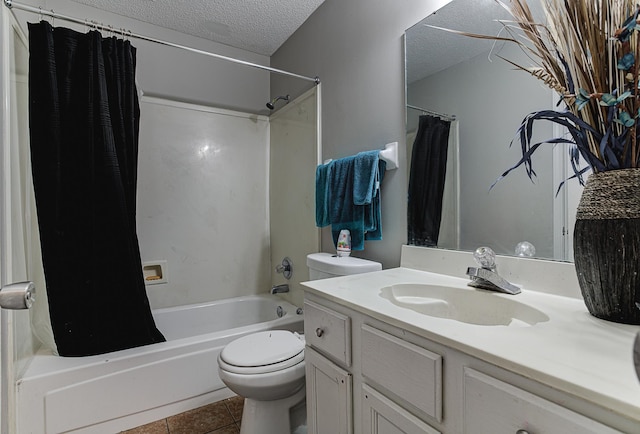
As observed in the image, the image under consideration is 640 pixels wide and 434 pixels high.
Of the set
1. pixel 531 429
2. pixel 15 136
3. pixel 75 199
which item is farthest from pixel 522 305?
pixel 15 136

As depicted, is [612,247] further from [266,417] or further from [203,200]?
[203,200]

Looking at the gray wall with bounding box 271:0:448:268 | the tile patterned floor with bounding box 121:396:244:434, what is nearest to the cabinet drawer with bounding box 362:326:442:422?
the gray wall with bounding box 271:0:448:268

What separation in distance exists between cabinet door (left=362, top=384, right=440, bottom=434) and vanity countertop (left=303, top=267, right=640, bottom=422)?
202 mm

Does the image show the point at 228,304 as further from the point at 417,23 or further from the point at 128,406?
the point at 417,23

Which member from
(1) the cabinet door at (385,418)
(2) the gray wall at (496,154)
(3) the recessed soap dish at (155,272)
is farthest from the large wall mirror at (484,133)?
(3) the recessed soap dish at (155,272)

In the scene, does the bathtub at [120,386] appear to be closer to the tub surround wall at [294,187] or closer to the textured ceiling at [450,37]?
the tub surround wall at [294,187]

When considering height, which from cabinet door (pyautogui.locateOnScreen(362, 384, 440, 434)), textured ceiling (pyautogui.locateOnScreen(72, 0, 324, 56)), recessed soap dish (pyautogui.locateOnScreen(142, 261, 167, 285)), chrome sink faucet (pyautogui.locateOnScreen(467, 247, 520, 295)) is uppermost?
textured ceiling (pyautogui.locateOnScreen(72, 0, 324, 56))

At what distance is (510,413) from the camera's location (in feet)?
1.73

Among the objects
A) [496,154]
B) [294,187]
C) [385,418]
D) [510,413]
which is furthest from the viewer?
[294,187]

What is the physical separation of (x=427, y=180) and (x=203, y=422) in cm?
163

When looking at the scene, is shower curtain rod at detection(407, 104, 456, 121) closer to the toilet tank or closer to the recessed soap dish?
the toilet tank

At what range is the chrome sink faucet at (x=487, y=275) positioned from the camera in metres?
0.94

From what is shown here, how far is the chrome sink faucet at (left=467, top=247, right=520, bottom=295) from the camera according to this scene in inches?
36.8

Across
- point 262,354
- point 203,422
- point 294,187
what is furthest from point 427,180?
point 203,422
